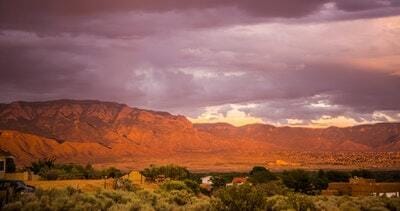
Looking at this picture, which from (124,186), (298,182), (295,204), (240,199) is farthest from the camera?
(298,182)

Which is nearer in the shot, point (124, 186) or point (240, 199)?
point (240, 199)

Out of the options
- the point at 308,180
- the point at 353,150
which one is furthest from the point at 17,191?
the point at 353,150

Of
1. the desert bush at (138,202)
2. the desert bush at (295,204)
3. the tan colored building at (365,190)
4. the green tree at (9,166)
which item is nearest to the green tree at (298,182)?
the tan colored building at (365,190)

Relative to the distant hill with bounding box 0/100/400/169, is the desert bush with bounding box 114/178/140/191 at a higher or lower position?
lower

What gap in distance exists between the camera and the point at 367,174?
4355 inches

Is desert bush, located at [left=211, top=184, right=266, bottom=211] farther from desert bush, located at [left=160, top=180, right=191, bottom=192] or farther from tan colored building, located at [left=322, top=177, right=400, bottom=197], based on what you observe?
tan colored building, located at [left=322, top=177, right=400, bottom=197]

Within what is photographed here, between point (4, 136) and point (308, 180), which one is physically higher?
point (4, 136)

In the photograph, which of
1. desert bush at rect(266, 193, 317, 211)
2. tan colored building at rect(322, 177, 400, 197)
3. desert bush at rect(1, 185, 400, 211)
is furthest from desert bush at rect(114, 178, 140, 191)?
tan colored building at rect(322, 177, 400, 197)

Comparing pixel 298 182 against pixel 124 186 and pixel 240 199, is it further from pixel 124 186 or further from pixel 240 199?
pixel 240 199

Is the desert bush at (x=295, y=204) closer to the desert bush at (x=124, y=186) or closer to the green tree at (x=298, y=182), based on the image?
the desert bush at (x=124, y=186)

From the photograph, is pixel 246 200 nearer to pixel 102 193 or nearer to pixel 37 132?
pixel 102 193

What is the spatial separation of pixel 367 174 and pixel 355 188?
124 ft

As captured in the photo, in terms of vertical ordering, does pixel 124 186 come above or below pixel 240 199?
above

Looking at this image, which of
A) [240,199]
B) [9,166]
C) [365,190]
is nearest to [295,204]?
[240,199]
